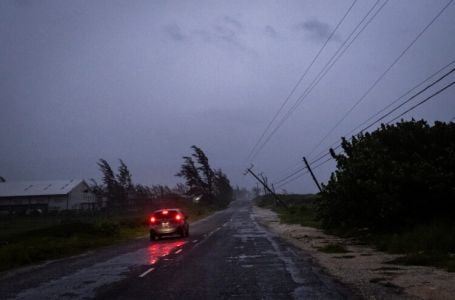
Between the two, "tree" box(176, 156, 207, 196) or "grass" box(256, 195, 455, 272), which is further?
"tree" box(176, 156, 207, 196)

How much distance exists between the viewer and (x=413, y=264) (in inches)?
599

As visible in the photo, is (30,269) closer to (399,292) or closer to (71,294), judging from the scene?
(71,294)

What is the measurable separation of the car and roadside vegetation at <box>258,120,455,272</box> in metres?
9.43

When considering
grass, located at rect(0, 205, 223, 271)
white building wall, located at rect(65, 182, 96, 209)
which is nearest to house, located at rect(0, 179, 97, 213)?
white building wall, located at rect(65, 182, 96, 209)

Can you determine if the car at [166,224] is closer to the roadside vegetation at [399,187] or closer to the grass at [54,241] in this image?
the grass at [54,241]

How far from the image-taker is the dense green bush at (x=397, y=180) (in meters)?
22.7

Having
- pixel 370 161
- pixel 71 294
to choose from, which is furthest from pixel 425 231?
pixel 71 294

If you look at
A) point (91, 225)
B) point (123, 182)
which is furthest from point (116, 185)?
point (91, 225)

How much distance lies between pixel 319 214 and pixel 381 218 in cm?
628

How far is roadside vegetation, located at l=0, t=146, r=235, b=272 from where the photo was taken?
22.7 metres

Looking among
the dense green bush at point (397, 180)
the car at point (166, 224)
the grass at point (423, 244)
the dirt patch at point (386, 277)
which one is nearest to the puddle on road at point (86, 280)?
the dirt patch at point (386, 277)

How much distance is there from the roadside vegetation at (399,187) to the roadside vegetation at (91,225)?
1285cm

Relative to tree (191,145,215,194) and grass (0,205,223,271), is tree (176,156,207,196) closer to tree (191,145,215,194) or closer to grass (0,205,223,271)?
tree (191,145,215,194)

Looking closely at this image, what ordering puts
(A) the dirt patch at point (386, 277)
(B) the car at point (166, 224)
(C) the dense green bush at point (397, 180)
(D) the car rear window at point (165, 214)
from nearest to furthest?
1. (A) the dirt patch at point (386, 277)
2. (C) the dense green bush at point (397, 180)
3. (B) the car at point (166, 224)
4. (D) the car rear window at point (165, 214)
